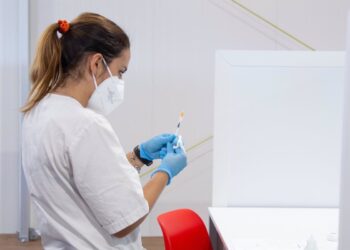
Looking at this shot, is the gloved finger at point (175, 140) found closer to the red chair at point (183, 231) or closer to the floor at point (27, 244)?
the red chair at point (183, 231)

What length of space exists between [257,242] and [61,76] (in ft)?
2.81

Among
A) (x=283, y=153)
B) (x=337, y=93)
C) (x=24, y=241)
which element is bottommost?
(x=24, y=241)

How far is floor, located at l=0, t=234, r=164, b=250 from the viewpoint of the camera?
3.15 m

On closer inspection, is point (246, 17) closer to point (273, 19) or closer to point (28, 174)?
point (273, 19)

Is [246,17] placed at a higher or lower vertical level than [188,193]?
higher

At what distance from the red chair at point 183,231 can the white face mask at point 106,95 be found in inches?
21.5

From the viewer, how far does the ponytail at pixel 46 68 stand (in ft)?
3.89

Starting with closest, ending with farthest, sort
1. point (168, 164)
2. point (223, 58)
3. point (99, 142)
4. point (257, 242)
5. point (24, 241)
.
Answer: point (99, 142) → point (168, 164) → point (257, 242) → point (223, 58) → point (24, 241)

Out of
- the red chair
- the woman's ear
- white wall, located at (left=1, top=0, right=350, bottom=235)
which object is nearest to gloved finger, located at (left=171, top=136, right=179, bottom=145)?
the red chair

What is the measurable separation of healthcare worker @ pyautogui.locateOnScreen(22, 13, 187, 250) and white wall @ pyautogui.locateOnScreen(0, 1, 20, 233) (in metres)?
2.23

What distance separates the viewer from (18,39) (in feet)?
10.7

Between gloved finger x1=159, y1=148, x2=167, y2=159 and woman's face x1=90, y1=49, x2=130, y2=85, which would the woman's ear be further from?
gloved finger x1=159, y1=148, x2=167, y2=159

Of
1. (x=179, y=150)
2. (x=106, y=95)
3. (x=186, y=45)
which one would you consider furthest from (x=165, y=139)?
(x=186, y=45)

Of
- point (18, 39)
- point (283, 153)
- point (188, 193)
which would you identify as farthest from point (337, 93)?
point (18, 39)
